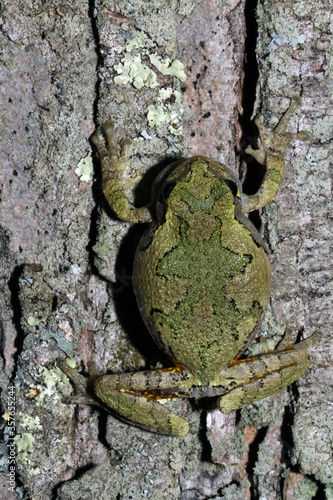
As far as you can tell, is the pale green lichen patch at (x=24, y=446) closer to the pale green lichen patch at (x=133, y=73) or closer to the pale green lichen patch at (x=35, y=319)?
the pale green lichen patch at (x=35, y=319)

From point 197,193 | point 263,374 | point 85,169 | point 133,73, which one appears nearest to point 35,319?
point 85,169

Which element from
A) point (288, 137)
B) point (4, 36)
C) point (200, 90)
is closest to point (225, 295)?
point (288, 137)

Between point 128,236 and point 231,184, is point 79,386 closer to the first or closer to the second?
point 128,236

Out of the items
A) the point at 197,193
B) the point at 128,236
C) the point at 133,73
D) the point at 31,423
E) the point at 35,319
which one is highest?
the point at 133,73

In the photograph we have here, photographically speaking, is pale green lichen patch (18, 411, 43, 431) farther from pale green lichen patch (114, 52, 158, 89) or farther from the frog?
pale green lichen patch (114, 52, 158, 89)

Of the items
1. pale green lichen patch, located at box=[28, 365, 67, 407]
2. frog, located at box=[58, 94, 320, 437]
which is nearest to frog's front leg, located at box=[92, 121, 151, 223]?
frog, located at box=[58, 94, 320, 437]

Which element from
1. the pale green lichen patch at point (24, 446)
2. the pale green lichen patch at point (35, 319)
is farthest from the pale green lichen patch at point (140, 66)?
the pale green lichen patch at point (24, 446)
